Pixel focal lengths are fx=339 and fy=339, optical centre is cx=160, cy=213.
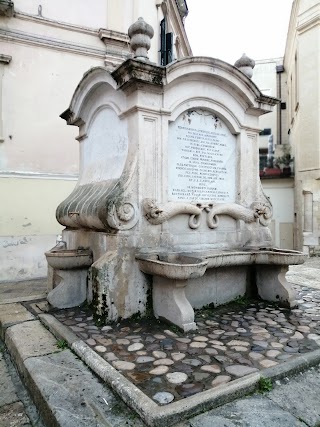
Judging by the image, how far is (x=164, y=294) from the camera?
3.55m

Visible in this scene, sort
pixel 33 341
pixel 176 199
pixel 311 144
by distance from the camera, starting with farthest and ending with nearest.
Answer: pixel 311 144 → pixel 176 199 → pixel 33 341

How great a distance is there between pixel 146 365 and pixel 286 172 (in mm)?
13235

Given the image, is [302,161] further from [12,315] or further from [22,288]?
[12,315]

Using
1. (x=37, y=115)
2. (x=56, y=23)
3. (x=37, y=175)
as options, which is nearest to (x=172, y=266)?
(x=37, y=175)

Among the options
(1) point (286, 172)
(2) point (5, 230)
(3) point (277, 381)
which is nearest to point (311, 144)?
(1) point (286, 172)

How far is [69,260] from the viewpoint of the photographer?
4.09 meters

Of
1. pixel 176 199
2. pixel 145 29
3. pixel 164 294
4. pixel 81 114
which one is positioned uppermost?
pixel 145 29

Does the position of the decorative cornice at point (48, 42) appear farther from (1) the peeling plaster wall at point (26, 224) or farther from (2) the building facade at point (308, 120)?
(2) the building facade at point (308, 120)

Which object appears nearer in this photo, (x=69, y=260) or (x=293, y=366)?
(x=293, y=366)

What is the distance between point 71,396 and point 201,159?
3098 mm

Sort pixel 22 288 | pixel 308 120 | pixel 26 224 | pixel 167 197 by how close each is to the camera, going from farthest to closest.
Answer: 1. pixel 308 120
2. pixel 26 224
3. pixel 22 288
4. pixel 167 197

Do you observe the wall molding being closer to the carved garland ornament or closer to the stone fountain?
the stone fountain

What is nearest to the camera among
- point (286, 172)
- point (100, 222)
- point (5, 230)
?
point (100, 222)

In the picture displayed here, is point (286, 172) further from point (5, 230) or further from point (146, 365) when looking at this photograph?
point (146, 365)
